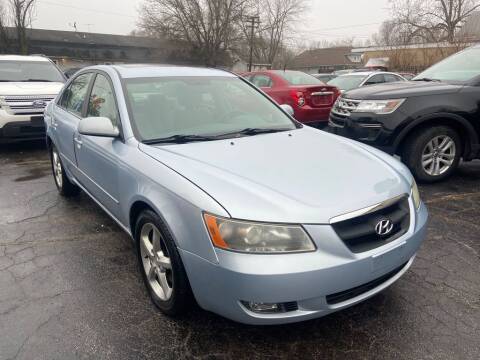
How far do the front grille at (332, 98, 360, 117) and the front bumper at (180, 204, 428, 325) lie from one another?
345 cm

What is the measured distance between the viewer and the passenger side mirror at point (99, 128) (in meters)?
2.73

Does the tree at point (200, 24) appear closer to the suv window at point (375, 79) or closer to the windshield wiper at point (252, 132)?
the suv window at point (375, 79)

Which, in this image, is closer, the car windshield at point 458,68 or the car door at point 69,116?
the car door at point 69,116

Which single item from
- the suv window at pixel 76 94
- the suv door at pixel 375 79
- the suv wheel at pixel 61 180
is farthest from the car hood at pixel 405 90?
the suv door at pixel 375 79

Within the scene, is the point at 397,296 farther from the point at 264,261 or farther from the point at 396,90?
the point at 396,90

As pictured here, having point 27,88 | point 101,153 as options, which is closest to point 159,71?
point 101,153

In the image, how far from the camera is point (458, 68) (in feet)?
17.5

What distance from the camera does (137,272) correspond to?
296 centimetres

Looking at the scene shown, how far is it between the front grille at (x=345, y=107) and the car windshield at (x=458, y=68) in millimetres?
1308

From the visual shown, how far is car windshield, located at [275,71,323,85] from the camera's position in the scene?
8203 millimetres

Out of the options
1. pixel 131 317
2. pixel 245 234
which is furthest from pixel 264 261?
pixel 131 317

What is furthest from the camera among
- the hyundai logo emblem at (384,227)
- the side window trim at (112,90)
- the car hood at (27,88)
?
the car hood at (27,88)

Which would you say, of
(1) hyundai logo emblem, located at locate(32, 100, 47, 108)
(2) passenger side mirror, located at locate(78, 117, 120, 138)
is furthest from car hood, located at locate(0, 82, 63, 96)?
(2) passenger side mirror, located at locate(78, 117, 120, 138)

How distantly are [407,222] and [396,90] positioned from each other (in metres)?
3.20
